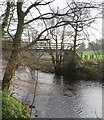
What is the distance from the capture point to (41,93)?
14609 millimetres

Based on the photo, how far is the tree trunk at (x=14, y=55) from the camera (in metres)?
8.74

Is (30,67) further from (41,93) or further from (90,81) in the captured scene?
(90,81)

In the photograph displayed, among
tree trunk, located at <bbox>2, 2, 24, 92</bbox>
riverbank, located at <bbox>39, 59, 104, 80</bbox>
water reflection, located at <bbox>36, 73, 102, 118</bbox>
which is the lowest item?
water reflection, located at <bbox>36, 73, 102, 118</bbox>

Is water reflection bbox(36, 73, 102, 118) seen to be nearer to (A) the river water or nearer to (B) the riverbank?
(A) the river water

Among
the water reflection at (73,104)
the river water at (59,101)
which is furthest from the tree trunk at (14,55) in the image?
the water reflection at (73,104)

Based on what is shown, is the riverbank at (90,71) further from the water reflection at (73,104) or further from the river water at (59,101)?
the river water at (59,101)

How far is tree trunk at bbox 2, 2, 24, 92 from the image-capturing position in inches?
344

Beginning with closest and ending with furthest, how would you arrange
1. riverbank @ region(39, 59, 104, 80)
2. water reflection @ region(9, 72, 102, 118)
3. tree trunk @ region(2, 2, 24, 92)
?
tree trunk @ region(2, 2, 24, 92) < water reflection @ region(9, 72, 102, 118) < riverbank @ region(39, 59, 104, 80)

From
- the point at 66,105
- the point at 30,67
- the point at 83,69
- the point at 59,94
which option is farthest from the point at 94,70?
the point at 30,67

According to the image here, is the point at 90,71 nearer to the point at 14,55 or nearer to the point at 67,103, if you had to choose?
the point at 67,103

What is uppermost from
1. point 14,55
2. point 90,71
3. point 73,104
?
point 14,55

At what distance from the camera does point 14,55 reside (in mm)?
8742

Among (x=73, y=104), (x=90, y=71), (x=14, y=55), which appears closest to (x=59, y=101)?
(x=73, y=104)

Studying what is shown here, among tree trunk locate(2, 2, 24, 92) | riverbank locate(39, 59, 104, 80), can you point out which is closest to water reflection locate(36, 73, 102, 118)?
tree trunk locate(2, 2, 24, 92)
